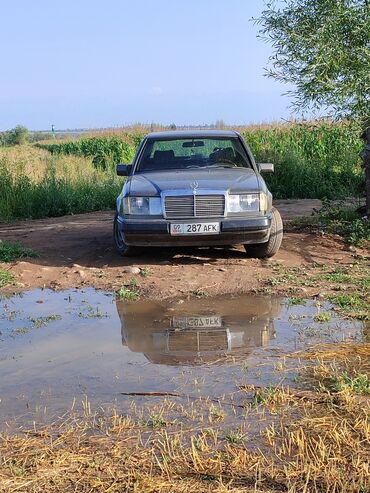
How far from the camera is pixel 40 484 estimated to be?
331cm

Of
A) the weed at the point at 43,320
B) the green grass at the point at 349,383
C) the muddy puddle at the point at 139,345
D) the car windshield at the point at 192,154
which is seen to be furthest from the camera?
the car windshield at the point at 192,154

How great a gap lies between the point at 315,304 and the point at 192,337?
1596mm

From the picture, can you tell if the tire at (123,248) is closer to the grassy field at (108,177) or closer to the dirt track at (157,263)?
the dirt track at (157,263)

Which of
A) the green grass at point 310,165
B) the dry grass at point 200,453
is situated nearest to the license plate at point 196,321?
the dry grass at point 200,453

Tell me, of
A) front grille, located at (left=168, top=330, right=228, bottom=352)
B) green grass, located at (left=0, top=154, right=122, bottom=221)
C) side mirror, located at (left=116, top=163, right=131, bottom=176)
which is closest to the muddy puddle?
front grille, located at (left=168, top=330, right=228, bottom=352)

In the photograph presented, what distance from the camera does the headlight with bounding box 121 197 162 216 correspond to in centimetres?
866

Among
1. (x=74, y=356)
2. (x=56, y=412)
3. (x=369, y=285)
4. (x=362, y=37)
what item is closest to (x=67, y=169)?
(x=362, y=37)

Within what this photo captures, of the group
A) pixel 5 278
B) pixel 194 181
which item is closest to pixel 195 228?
pixel 194 181

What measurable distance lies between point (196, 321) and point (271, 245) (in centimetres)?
278

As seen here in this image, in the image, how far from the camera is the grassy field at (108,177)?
54.1 ft

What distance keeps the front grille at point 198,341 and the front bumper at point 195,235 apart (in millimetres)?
2515

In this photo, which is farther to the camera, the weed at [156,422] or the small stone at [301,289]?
the small stone at [301,289]

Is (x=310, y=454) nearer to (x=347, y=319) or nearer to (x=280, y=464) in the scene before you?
(x=280, y=464)

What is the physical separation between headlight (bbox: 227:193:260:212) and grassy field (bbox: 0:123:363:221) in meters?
5.42
